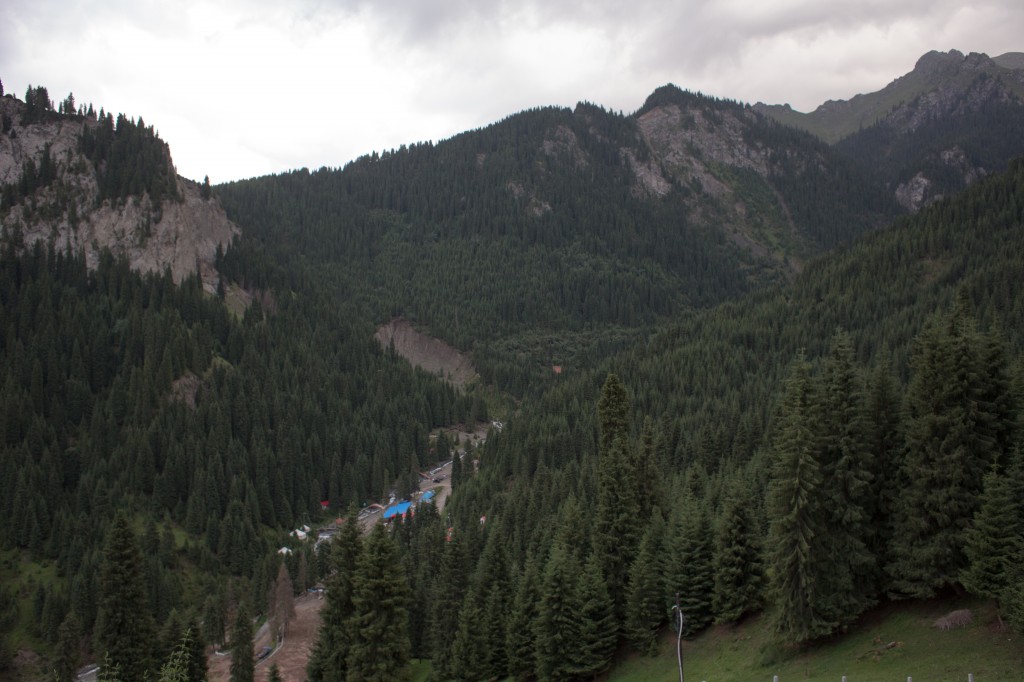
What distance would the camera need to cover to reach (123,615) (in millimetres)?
57188

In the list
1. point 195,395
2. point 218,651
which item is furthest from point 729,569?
point 195,395

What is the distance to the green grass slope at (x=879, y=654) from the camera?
33375mm

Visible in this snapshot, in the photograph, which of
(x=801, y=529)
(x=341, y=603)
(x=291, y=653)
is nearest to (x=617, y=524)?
(x=801, y=529)

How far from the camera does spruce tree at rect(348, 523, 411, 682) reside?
51.2 meters

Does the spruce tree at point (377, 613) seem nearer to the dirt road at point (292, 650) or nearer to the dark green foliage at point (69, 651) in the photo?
the dirt road at point (292, 650)

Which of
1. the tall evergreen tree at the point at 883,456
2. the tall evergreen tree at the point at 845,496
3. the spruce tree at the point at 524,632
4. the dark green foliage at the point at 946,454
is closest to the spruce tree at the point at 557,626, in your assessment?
the spruce tree at the point at 524,632

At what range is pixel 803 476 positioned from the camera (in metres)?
41.3

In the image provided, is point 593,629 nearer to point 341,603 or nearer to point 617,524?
point 617,524

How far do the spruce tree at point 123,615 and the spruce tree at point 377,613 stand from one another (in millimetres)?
16932

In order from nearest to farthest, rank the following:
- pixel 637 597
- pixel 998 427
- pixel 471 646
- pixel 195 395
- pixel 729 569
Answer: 1. pixel 998 427
2. pixel 729 569
3. pixel 637 597
4. pixel 471 646
5. pixel 195 395

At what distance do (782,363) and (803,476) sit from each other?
450 ft

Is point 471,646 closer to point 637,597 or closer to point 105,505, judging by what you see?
point 637,597

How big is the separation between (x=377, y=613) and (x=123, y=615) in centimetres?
2016

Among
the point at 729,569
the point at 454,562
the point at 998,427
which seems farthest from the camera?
the point at 454,562
